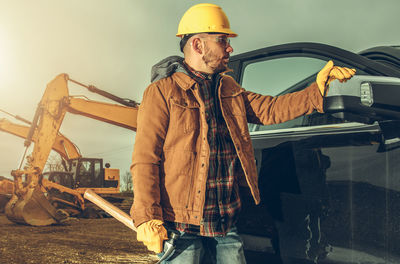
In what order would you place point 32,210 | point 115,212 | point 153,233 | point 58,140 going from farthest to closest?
point 58,140 < point 32,210 < point 115,212 < point 153,233

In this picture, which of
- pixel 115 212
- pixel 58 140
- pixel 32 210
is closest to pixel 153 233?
pixel 115 212

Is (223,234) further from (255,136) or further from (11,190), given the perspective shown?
(11,190)

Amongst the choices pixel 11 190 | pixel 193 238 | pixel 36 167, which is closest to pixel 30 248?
A: pixel 36 167

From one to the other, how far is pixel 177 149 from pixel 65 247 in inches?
238

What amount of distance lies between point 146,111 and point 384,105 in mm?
928

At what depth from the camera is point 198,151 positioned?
163 cm

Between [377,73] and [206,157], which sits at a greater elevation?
[377,73]

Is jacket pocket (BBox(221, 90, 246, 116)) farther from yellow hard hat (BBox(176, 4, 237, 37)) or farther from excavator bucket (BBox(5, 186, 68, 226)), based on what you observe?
excavator bucket (BBox(5, 186, 68, 226))

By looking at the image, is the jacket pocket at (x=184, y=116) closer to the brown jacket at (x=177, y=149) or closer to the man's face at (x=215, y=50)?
the brown jacket at (x=177, y=149)

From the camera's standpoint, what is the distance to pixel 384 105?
139 centimetres

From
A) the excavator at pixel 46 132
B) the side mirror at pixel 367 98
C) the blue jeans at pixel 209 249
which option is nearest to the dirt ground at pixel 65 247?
the excavator at pixel 46 132

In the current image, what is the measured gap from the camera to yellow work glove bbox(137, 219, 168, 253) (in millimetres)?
1536

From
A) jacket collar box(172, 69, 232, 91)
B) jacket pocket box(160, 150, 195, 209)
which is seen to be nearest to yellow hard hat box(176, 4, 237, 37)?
jacket collar box(172, 69, 232, 91)

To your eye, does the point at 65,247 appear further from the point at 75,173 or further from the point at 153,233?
the point at 75,173
